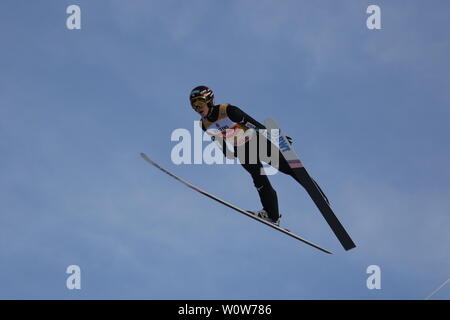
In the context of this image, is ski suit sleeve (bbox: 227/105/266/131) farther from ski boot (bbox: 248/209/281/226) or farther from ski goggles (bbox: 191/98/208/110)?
ski boot (bbox: 248/209/281/226)

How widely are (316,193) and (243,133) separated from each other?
8.45 ft

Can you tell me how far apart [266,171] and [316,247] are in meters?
2.46

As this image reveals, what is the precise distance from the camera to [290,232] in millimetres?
20984

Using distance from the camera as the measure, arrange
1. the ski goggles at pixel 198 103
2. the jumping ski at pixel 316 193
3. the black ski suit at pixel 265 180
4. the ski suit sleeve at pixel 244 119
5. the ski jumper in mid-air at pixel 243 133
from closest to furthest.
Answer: the ski suit sleeve at pixel 244 119
the ski jumper in mid-air at pixel 243 133
the ski goggles at pixel 198 103
the jumping ski at pixel 316 193
the black ski suit at pixel 265 180

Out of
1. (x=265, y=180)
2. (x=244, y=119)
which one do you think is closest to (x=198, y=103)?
(x=244, y=119)

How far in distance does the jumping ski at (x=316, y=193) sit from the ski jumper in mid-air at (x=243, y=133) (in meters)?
0.13

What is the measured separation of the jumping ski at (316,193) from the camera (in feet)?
67.1

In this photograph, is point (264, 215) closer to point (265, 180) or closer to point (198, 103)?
point (265, 180)

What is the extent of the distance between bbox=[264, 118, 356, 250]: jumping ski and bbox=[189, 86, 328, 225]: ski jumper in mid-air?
133mm

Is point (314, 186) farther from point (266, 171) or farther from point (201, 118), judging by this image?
point (201, 118)

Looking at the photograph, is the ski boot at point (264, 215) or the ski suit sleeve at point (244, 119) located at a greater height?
the ski suit sleeve at point (244, 119)

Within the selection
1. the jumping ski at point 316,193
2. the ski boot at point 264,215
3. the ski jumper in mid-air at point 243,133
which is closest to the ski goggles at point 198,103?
the ski jumper in mid-air at point 243,133

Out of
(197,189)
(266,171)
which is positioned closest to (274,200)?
(266,171)

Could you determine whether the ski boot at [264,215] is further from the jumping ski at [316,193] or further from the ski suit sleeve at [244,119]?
the ski suit sleeve at [244,119]
